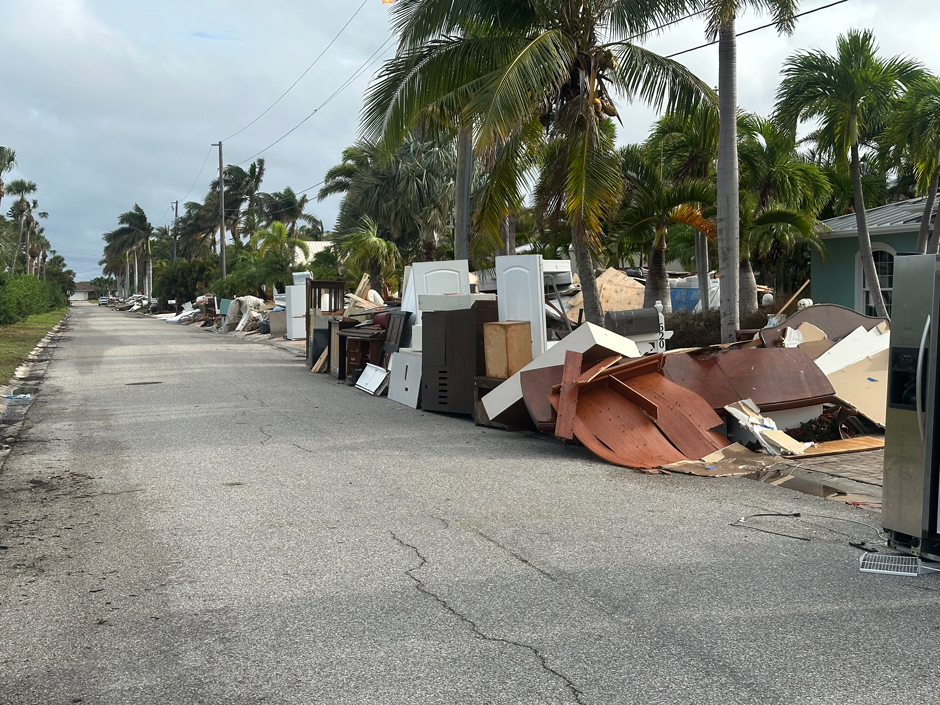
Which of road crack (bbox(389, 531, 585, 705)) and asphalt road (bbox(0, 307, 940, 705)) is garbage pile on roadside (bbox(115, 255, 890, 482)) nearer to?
asphalt road (bbox(0, 307, 940, 705))

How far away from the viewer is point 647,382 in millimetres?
9289

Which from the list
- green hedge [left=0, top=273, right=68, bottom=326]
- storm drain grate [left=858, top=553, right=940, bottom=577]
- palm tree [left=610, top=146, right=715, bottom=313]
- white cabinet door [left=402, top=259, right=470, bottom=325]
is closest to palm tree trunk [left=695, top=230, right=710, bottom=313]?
palm tree [left=610, top=146, right=715, bottom=313]

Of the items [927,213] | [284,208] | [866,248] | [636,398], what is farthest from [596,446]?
[284,208]

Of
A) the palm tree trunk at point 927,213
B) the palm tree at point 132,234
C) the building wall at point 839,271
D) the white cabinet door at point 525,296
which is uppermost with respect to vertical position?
the palm tree at point 132,234

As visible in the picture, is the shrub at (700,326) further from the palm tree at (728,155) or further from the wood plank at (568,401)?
the wood plank at (568,401)

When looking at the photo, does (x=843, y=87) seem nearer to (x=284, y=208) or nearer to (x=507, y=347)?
(x=507, y=347)

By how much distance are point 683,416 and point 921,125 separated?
1086 cm

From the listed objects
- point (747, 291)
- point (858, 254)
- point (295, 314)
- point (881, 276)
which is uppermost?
point (858, 254)

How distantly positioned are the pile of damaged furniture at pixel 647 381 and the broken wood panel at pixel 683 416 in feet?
0.05

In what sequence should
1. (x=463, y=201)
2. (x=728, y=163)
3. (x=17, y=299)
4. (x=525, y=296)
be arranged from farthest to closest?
(x=17, y=299) → (x=463, y=201) → (x=525, y=296) → (x=728, y=163)

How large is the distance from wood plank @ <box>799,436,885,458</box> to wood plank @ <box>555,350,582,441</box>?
2277 mm

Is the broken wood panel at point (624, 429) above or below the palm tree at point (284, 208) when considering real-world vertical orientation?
below

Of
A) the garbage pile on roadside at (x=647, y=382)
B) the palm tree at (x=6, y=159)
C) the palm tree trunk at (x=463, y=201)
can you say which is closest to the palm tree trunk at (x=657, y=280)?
the garbage pile on roadside at (x=647, y=382)

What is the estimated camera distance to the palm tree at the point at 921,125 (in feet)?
53.1
